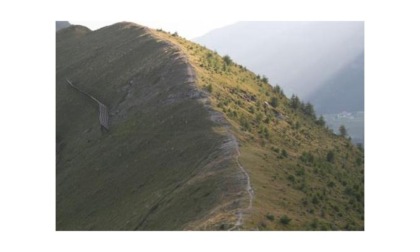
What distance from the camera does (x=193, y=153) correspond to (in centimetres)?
5588

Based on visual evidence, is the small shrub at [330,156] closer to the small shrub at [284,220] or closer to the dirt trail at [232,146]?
the dirt trail at [232,146]

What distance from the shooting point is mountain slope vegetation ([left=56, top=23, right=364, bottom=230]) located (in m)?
43.8

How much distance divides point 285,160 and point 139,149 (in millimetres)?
20855

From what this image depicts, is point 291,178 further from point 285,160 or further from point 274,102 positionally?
point 274,102

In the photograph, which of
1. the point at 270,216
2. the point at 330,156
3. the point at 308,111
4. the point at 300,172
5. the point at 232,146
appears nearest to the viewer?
the point at 270,216

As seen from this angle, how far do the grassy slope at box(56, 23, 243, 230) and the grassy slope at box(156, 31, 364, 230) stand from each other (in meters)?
2.63

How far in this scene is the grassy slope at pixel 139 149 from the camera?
4634 cm

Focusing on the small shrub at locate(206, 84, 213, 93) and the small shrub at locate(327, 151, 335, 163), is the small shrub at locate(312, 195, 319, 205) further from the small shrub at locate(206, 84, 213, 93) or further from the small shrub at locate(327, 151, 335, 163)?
the small shrub at locate(206, 84, 213, 93)

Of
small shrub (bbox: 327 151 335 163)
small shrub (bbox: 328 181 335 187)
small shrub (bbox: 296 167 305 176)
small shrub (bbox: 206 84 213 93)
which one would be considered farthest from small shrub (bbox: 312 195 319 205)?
small shrub (bbox: 206 84 213 93)

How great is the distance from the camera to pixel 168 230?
139 ft

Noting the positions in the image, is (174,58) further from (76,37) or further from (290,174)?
(76,37)

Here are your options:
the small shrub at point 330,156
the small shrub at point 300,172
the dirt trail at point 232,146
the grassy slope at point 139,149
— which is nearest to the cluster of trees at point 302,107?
the dirt trail at point 232,146

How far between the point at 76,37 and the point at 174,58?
63.9m

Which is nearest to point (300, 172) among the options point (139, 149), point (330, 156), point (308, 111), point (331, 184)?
point (331, 184)
